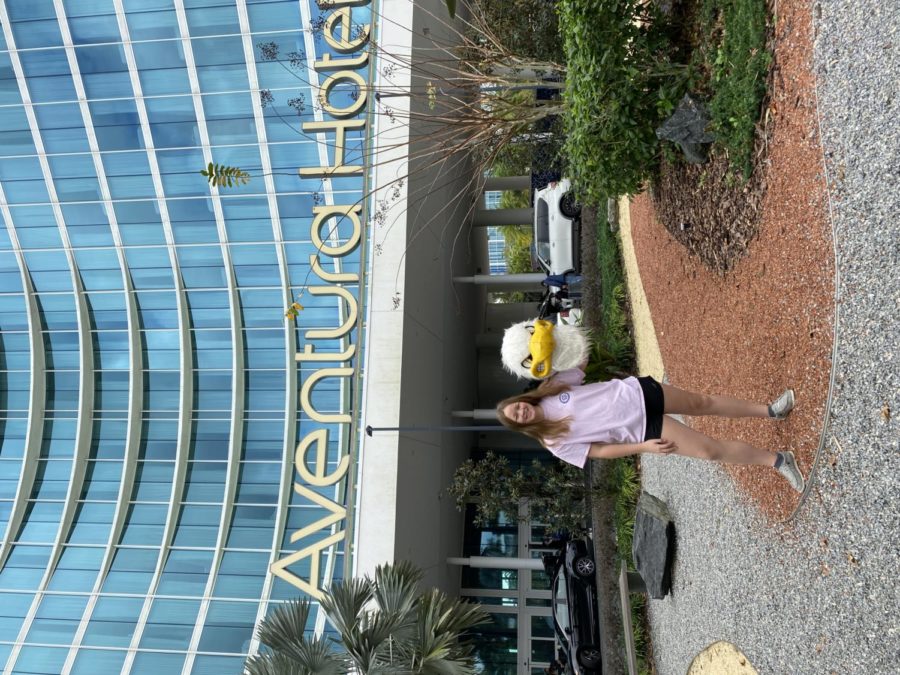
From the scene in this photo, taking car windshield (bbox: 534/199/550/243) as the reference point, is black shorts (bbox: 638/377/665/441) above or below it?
below

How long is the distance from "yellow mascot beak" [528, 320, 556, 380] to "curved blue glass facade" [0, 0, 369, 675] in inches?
297

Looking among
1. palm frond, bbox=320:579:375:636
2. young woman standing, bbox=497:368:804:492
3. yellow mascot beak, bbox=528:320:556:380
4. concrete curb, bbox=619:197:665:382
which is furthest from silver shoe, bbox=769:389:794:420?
palm frond, bbox=320:579:375:636

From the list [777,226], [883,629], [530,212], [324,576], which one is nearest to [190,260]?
[324,576]

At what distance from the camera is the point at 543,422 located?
460cm

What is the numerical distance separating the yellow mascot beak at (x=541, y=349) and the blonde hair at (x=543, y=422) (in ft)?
0.40

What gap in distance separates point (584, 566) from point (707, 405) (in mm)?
6916

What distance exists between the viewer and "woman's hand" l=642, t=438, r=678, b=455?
4.30 m

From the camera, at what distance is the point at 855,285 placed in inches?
152

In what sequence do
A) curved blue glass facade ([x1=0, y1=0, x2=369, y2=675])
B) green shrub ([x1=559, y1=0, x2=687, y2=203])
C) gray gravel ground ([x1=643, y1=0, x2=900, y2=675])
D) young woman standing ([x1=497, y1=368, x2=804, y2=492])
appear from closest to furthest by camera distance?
gray gravel ground ([x1=643, y1=0, x2=900, y2=675]) < young woman standing ([x1=497, y1=368, x2=804, y2=492]) < green shrub ([x1=559, y1=0, x2=687, y2=203]) < curved blue glass facade ([x1=0, y1=0, x2=369, y2=675])

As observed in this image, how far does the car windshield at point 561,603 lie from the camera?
10.5 m

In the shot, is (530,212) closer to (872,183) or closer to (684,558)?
(684,558)

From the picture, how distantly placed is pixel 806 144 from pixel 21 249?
1709cm

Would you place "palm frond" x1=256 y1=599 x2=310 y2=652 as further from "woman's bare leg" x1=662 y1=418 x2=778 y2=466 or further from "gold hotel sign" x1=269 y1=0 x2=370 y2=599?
"gold hotel sign" x1=269 y1=0 x2=370 y2=599

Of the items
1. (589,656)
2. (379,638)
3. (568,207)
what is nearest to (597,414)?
(379,638)
